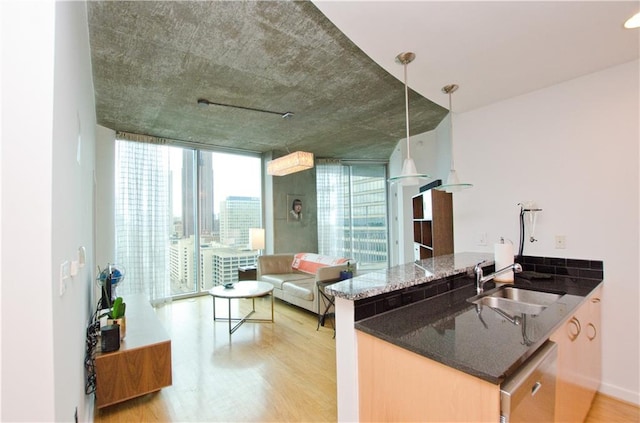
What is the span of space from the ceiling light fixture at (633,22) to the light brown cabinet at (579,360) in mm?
1651

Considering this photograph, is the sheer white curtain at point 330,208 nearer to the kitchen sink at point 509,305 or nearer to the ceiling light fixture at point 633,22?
the kitchen sink at point 509,305

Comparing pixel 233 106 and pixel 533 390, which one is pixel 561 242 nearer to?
pixel 533 390

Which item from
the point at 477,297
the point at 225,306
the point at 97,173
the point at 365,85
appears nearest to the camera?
the point at 477,297

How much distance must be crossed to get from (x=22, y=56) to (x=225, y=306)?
441cm

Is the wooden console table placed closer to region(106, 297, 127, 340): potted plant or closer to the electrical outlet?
region(106, 297, 127, 340): potted plant

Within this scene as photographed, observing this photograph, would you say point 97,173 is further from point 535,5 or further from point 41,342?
point 535,5

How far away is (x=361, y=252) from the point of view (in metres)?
6.89

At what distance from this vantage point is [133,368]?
7.18 ft

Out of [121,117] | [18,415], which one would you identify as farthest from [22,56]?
[121,117]

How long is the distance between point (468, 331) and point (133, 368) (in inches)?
90.2

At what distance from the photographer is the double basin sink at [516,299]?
6.23ft

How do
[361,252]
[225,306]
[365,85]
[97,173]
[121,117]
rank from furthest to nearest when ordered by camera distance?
[361,252] → [225,306] → [97,173] → [121,117] → [365,85]

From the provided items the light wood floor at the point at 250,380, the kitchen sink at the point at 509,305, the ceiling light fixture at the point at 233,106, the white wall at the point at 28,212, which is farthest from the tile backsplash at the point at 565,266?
the white wall at the point at 28,212

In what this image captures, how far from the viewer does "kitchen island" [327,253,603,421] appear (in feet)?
3.60
